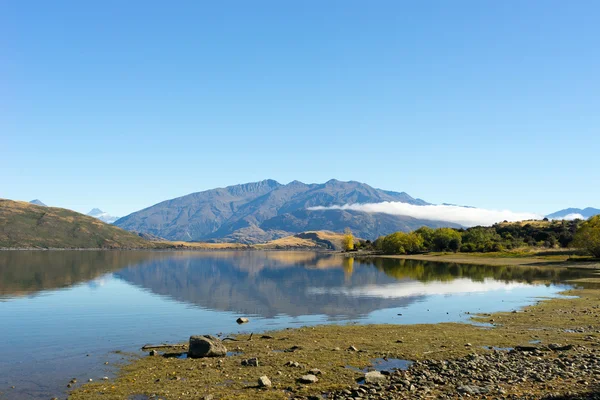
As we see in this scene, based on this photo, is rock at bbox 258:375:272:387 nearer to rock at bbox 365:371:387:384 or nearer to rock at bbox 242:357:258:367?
rock at bbox 242:357:258:367

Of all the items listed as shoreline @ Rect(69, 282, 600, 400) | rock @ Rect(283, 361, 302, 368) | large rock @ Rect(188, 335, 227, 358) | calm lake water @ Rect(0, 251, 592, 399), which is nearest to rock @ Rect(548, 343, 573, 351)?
shoreline @ Rect(69, 282, 600, 400)

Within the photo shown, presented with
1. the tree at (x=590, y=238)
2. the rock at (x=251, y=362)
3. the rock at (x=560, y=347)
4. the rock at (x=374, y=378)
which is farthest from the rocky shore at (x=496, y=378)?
the tree at (x=590, y=238)

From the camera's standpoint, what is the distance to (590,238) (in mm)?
154750

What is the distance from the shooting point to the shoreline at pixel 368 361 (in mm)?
22641

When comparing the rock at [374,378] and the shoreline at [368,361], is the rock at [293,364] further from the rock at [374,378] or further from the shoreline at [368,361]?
the rock at [374,378]

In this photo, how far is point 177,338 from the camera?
39.8m

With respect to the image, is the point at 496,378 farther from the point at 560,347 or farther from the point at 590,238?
the point at 590,238

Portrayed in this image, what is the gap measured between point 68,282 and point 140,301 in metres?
→ 39.6

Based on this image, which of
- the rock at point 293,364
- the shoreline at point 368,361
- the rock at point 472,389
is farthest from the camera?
the rock at point 293,364

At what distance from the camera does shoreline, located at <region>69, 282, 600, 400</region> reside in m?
22.6

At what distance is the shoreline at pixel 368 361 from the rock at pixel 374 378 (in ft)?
0.83

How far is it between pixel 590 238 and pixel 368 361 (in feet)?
520

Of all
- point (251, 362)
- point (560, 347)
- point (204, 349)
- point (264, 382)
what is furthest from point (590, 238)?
point (264, 382)

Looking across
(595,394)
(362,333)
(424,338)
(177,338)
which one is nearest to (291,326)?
(362,333)
